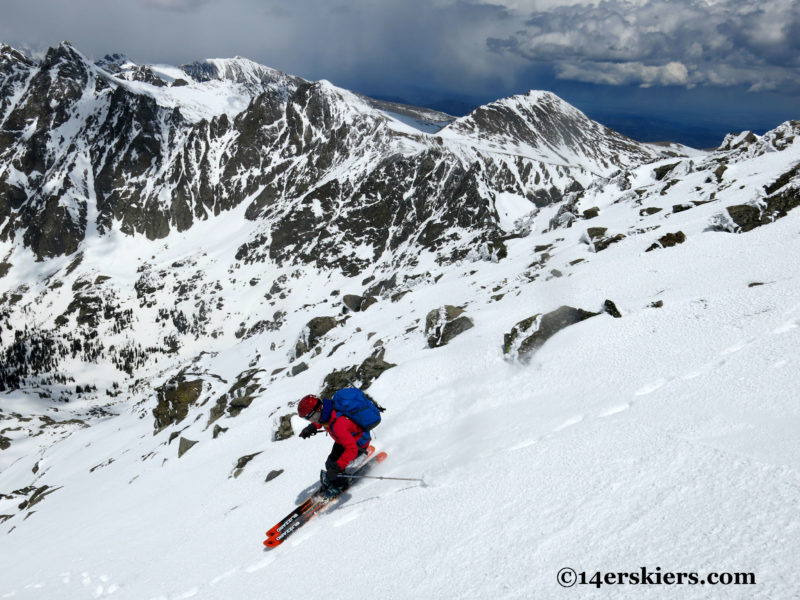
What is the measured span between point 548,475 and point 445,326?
522 inches

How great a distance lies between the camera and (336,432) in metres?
9.58

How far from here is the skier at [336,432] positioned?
31.1 ft

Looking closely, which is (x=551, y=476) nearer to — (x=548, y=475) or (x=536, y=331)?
(x=548, y=475)

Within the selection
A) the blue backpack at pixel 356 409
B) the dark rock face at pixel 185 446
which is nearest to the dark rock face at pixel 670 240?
the blue backpack at pixel 356 409

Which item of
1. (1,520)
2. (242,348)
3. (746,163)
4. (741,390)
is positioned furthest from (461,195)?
(741,390)

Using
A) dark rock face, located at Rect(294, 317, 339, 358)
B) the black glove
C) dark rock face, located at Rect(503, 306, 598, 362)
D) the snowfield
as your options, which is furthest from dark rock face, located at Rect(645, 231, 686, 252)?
dark rock face, located at Rect(294, 317, 339, 358)

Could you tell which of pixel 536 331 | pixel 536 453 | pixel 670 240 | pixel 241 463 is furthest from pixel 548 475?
pixel 670 240

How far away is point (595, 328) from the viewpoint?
492 inches

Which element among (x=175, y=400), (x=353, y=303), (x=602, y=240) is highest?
(x=353, y=303)

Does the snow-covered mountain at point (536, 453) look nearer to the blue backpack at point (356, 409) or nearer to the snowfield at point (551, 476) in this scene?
the snowfield at point (551, 476)

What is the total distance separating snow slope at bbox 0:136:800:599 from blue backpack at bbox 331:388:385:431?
4.35 feet

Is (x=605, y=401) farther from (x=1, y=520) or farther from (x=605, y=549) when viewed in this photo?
(x=1, y=520)

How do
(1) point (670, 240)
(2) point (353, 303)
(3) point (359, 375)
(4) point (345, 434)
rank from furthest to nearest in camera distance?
1. (2) point (353, 303)
2. (3) point (359, 375)
3. (1) point (670, 240)
4. (4) point (345, 434)

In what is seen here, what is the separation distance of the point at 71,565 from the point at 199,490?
4.25 meters
